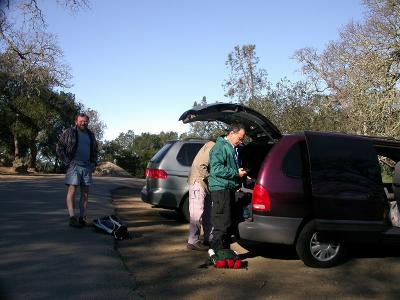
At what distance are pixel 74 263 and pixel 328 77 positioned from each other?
3766 centimetres

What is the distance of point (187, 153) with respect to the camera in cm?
1016

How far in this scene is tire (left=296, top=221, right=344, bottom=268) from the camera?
20.7ft

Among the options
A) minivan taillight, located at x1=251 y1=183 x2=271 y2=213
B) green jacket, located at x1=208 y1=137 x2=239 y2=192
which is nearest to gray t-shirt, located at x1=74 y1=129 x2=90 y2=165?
green jacket, located at x1=208 y1=137 x2=239 y2=192

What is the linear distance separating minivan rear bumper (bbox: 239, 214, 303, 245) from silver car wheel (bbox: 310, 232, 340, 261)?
0.30 m

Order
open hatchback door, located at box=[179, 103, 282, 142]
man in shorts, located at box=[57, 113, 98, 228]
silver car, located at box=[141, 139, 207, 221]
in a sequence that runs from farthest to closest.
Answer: silver car, located at box=[141, 139, 207, 221] < man in shorts, located at box=[57, 113, 98, 228] < open hatchback door, located at box=[179, 103, 282, 142]

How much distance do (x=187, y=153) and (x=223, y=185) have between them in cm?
378

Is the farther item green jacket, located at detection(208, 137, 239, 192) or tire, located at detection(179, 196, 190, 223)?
tire, located at detection(179, 196, 190, 223)

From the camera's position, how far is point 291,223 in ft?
20.5

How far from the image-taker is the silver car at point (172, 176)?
9.75 m

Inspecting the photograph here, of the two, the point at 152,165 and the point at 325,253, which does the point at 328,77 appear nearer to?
the point at 152,165

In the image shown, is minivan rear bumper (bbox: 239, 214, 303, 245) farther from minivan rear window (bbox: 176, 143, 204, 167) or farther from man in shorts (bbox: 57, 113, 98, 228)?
minivan rear window (bbox: 176, 143, 204, 167)

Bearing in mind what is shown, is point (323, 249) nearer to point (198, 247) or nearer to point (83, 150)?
point (198, 247)

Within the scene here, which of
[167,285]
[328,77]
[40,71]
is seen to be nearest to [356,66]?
[167,285]

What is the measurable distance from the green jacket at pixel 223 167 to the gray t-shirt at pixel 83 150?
9.25 ft
